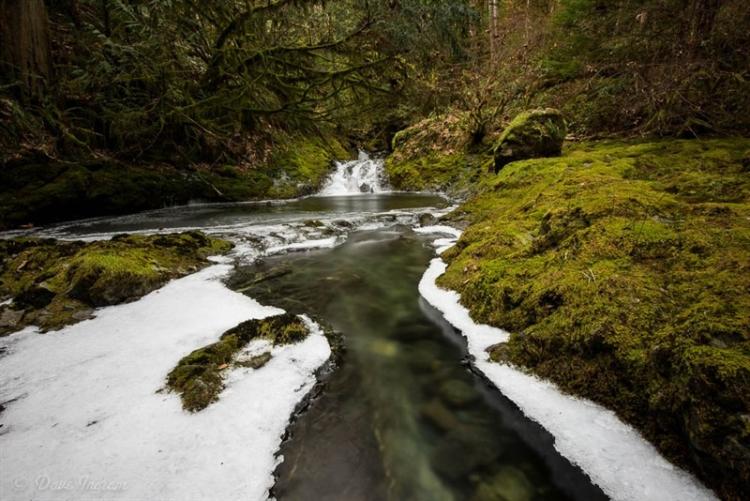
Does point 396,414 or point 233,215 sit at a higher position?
point 233,215

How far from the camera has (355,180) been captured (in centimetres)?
1636

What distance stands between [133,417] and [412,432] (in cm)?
160

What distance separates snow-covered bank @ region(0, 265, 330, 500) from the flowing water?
155 mm

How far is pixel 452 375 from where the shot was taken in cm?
246

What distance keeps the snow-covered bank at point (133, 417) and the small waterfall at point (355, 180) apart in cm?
1230

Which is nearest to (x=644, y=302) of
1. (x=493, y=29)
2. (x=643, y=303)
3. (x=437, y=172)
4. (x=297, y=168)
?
(x=643, y=303)

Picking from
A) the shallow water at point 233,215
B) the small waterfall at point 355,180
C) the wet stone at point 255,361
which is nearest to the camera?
the wet stone at point 255,361

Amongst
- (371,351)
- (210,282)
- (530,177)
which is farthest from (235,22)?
(371,351)

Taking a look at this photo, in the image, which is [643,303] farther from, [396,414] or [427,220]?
[427,220]

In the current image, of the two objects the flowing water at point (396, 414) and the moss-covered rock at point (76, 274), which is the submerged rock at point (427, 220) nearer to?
the flowing water at point (396, 414)

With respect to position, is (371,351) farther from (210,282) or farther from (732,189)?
(732,189)

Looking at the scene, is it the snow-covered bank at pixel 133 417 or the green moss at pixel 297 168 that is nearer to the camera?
the snow-covered bank at pixel 133 417

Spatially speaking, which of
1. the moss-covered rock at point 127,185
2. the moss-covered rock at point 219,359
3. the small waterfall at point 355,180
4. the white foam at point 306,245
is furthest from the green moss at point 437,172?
the moss-covered rock at point 219,359

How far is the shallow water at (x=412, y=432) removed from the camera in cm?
166
